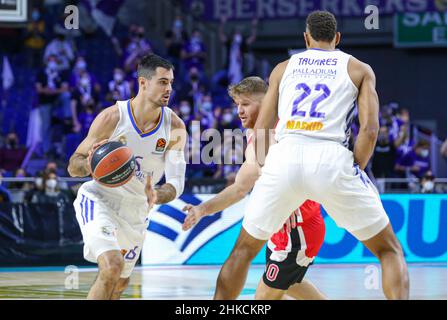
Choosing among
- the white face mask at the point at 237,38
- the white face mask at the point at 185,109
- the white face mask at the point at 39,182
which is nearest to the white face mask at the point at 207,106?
the white face mask at the point at 185,109

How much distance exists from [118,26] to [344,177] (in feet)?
60.2

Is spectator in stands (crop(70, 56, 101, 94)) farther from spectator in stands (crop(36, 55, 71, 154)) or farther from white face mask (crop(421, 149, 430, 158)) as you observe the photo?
white face mask (crop(421, 149, 430, 158))

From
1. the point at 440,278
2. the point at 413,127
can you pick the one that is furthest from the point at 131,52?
the point at 440,278

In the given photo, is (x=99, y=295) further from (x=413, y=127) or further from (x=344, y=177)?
(x=413, y=127)

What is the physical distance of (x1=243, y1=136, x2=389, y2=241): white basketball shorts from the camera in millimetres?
6129

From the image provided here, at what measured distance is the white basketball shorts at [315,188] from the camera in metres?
6.13

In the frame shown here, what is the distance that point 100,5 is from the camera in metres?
23.0

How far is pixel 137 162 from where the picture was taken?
25.7 ft

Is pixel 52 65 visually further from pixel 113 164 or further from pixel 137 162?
pixel 113 164

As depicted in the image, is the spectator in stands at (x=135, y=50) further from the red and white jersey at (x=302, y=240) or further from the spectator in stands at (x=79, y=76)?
the red and white jersey at (x=302, y=240)

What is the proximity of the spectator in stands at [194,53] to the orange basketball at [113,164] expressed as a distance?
49.4 ft

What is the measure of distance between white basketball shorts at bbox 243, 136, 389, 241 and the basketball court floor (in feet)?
14.2

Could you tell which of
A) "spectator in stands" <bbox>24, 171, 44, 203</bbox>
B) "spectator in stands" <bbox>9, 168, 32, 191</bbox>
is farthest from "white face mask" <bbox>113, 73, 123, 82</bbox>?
"spectator in stands" <bbox>24, 171, 44, 203</bbox>

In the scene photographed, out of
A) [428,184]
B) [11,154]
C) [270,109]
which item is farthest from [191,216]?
[11,154]
